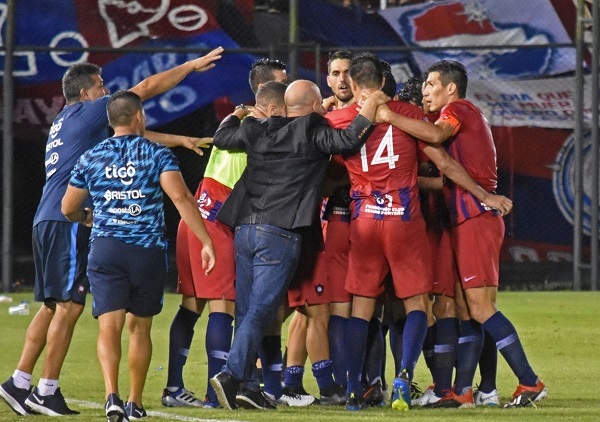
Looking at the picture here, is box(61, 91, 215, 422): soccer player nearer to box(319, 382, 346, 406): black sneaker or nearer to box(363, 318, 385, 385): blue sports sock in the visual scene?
box(319, 382, 346, 406): black sneaker

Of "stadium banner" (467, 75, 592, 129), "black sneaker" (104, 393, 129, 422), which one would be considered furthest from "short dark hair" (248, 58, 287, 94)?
"stadium banner" (467, 75, 592, 129)

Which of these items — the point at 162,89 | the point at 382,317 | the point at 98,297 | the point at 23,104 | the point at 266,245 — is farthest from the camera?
the point at 23,104

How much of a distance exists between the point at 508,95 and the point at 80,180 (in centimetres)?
852

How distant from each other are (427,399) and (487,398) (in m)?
0.36

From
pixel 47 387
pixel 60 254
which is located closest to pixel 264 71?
pixel 60 254

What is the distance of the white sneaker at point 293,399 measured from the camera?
26.1 ft

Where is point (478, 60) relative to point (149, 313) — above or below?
above

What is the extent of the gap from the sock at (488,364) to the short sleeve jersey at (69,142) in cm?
268

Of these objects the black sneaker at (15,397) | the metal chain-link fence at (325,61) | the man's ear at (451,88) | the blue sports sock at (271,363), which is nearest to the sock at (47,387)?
the black sneaker at (15,397)

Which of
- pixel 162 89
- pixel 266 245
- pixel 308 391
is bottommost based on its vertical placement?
pixel 308 391

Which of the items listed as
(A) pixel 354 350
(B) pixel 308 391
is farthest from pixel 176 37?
(A) pixel 354 350

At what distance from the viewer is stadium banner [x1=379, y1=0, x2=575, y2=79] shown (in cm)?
1484

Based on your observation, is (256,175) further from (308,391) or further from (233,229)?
(308,391)

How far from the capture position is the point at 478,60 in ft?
48.8
